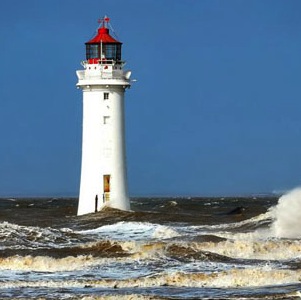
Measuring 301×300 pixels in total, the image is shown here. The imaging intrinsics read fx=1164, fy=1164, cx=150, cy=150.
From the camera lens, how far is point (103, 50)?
36.7m

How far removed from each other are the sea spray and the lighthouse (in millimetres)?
4932

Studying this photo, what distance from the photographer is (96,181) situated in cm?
3562

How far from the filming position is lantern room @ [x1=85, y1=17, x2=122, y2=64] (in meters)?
36.5

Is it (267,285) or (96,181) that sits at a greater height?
(96,181)

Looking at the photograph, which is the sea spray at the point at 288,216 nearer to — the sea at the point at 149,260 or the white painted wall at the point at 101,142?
the sea at the point at 149,260

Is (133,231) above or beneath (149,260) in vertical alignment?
above

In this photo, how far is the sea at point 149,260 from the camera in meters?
20.3

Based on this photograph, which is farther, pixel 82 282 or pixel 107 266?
pixel 107 266

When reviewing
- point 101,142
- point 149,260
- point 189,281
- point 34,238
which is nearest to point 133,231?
point 101,142

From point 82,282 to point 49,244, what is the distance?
6.89 m

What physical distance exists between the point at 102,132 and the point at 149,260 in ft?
39.0

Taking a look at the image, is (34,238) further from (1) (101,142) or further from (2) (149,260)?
(1) (101,142)

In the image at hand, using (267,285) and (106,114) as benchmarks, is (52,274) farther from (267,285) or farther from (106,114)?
(106,114)

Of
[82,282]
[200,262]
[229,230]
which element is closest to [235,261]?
[200,262]
